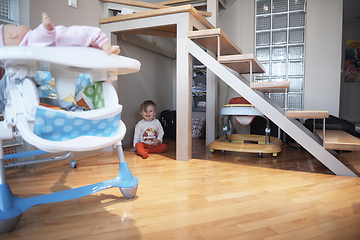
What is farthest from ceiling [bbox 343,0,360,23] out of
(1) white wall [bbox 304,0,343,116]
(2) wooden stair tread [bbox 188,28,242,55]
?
(2) wooden stair tread [bbox 188,28,242,55]

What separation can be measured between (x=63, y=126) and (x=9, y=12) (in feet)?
4.55

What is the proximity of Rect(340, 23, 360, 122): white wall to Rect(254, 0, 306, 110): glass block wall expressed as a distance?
2.82 metres

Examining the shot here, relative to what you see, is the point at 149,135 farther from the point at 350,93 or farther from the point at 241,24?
the point at 350,93

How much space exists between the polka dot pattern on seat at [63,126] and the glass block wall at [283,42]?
273 cm

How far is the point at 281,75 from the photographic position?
10.7ft

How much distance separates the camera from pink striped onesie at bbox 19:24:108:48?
2.92 ft

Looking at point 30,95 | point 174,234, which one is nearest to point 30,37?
point 30,95

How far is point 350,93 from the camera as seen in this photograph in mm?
5363

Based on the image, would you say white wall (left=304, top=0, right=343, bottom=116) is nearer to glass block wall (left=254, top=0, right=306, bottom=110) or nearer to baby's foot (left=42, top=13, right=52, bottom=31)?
glass block wall (left=254, top=0, right=306, bottom=110)

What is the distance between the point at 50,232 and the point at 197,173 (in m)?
1.02

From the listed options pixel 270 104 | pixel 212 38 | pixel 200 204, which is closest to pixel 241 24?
pixel 212 38

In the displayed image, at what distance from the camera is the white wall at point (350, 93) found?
→ 5.30 m

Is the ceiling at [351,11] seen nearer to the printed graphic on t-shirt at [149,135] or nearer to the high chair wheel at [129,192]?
the printed graphic on t-shirt at [149,135]

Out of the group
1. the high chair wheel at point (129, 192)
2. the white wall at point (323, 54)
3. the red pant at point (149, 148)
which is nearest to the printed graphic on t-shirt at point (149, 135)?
the red pant at point (149, 148)
